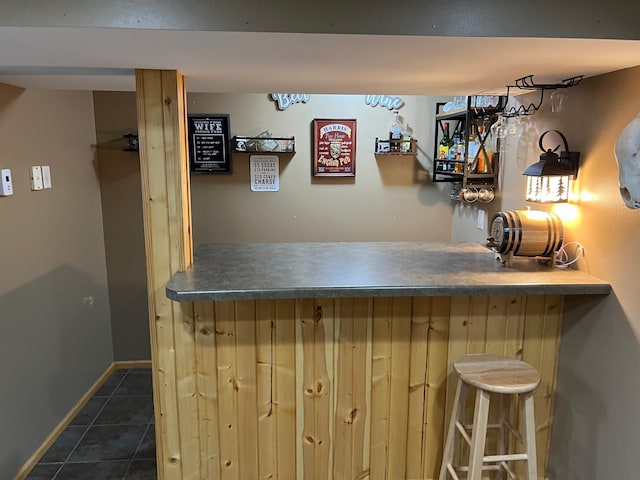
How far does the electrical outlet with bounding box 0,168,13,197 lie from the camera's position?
7.18 ft

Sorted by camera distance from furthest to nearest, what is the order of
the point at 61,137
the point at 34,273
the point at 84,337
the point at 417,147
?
the point at 417,147 < the point at 84,337 < the point at 61,137 < the point at 34,273

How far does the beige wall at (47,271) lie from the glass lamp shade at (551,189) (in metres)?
2.38

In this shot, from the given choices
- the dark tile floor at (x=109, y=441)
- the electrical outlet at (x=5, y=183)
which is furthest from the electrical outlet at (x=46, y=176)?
the dark tile floor at (x=109, y=441)

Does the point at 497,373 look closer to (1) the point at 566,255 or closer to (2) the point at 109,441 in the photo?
(1) the point at 566,255

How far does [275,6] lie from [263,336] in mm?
1241

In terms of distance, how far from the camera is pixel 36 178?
2.49 metres

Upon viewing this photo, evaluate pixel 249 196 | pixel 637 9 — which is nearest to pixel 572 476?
pixel 637 9

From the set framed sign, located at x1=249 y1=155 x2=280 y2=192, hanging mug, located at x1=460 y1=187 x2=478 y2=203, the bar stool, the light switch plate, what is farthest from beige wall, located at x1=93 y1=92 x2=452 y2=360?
the bar stool

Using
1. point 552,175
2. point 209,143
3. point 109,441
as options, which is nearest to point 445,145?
point 552,175

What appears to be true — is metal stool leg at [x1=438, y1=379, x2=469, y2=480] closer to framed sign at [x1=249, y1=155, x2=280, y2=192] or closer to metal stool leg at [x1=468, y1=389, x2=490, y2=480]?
metal stool leg at [x1=468, y1=389, x2=490, y2=480]

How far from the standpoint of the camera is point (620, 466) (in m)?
1.76

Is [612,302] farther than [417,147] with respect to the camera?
No

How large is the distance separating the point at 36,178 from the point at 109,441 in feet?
4.88

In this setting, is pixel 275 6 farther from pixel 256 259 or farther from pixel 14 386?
pixel 14 386
